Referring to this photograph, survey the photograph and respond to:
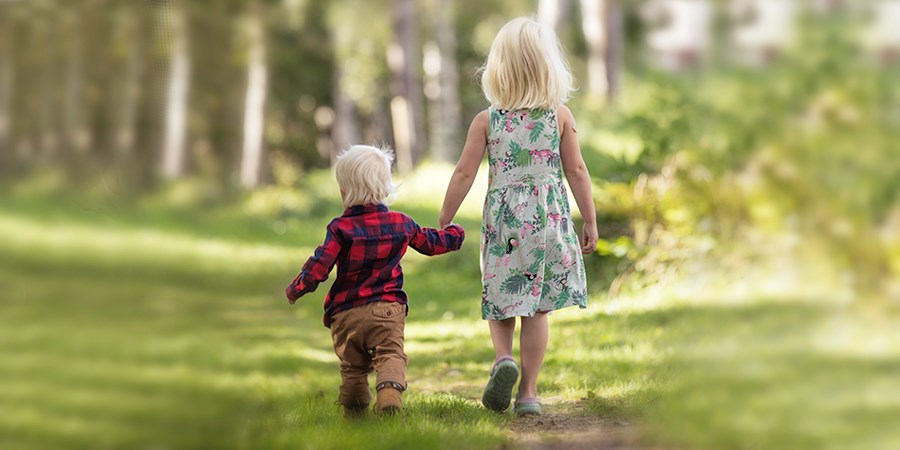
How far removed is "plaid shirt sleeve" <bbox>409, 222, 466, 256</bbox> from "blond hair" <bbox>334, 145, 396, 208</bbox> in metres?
0.21

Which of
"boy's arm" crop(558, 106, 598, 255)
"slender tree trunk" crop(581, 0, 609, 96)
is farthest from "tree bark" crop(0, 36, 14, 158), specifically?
"slender tree trunk" crop(581, 0, 609, 96)

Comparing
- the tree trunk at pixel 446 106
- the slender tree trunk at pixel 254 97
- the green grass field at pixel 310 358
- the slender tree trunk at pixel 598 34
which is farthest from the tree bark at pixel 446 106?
the slender tree trunk at pixel 254 97

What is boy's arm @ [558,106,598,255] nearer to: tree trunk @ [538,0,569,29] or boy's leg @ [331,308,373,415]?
boy's leg @ [331,308,373,415]

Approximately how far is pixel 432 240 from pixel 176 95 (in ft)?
8.66

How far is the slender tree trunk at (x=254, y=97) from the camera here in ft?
3.01

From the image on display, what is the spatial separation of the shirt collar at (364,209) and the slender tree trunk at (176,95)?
2515mm

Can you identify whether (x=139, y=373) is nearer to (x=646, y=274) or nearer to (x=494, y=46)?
(x=494, y=46)

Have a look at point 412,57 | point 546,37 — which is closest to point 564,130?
point 546,37

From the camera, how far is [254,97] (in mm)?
942

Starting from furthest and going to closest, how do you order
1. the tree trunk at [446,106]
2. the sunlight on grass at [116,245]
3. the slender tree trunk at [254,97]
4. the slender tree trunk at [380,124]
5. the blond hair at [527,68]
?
the slender tree trunk at [380,124]
the tree trunk at [446,106]
the blond hair at [527,68]
the slender tree trunk at [254,97]
the sunlight on grass at [116,245]

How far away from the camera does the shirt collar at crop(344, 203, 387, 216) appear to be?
339 cm

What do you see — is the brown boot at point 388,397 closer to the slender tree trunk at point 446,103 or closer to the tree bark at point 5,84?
the tree bark at point 5,84

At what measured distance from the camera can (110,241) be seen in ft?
2.48

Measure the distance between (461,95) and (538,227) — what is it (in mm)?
34545
